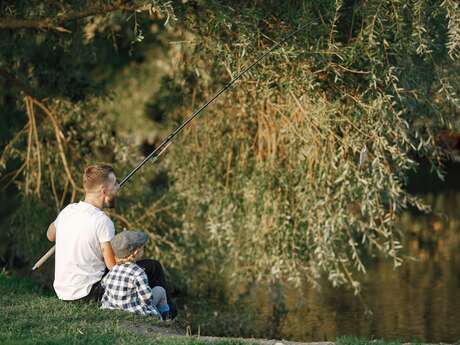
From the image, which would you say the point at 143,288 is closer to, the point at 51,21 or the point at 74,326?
the point at 74,326

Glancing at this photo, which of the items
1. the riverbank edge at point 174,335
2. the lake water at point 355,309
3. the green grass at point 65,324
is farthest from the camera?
the lake water at point 355,309

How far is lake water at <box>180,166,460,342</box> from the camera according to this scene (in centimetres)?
1150

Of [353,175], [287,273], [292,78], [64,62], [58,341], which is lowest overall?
[58,341]

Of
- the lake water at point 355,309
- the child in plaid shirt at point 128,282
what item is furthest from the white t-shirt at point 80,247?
the lake water at point 355,309

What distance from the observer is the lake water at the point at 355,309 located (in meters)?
11.5

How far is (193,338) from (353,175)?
11.0ft

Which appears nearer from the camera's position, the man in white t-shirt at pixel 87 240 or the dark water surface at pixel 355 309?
the man in white t-shirt at pixel 87 240

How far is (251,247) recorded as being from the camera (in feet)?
36.1

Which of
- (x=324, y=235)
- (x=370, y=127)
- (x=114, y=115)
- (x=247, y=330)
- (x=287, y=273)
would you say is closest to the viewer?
(x=370, y=127)

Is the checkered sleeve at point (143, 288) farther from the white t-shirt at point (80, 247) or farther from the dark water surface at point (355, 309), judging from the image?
the dark water surface at point (355, 309)

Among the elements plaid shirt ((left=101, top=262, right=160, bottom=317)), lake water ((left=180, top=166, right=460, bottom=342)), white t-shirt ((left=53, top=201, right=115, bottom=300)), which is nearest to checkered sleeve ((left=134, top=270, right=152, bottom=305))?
plaid shirt ((left=101, top=262, right=160, bottom=317))

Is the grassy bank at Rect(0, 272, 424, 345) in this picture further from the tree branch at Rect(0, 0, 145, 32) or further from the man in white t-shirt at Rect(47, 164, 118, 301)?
the tree branch at Rect(0, 0, 145, 32)

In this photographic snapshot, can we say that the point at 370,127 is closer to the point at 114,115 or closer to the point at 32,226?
the point at 32,226

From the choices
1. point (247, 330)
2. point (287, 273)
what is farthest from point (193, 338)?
point (247, 330)
